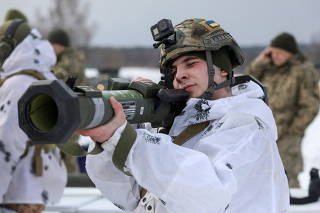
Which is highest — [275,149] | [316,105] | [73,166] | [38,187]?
[275,149]

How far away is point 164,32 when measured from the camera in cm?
220

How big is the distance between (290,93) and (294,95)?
0.06 metres

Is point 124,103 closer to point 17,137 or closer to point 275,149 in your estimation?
point 275,149

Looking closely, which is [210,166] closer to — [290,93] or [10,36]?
[10,36]

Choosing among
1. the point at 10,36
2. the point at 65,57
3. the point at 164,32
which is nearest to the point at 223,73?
the point at 164,32

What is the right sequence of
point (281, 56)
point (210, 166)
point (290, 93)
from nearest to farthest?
point (210, 166) → point (290, 93) → point (281, 56)

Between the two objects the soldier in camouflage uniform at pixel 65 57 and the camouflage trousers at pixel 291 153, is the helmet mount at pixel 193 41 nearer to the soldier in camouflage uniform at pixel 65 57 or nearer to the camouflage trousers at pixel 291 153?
the camouflage trousers at pixel 291 153

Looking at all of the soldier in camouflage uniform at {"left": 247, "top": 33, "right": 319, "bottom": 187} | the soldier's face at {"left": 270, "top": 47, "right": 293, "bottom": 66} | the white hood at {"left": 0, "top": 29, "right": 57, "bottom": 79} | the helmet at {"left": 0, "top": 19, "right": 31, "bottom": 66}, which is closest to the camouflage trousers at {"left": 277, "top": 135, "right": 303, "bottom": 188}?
the soldier in camouflage uniform at {"left": 247, "top": 33, "right": 319, "bottom": 187}

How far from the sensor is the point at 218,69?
7.31ft

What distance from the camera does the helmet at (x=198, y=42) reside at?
2.15 m

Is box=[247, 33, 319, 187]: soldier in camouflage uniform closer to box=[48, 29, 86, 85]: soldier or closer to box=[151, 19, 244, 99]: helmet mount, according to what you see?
box=[48, 29, 86, 85]: soldier

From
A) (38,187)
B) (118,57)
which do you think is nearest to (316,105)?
(38,187)

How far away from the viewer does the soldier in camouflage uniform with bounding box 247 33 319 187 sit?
6.28 meters

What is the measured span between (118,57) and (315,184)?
1659 inches
